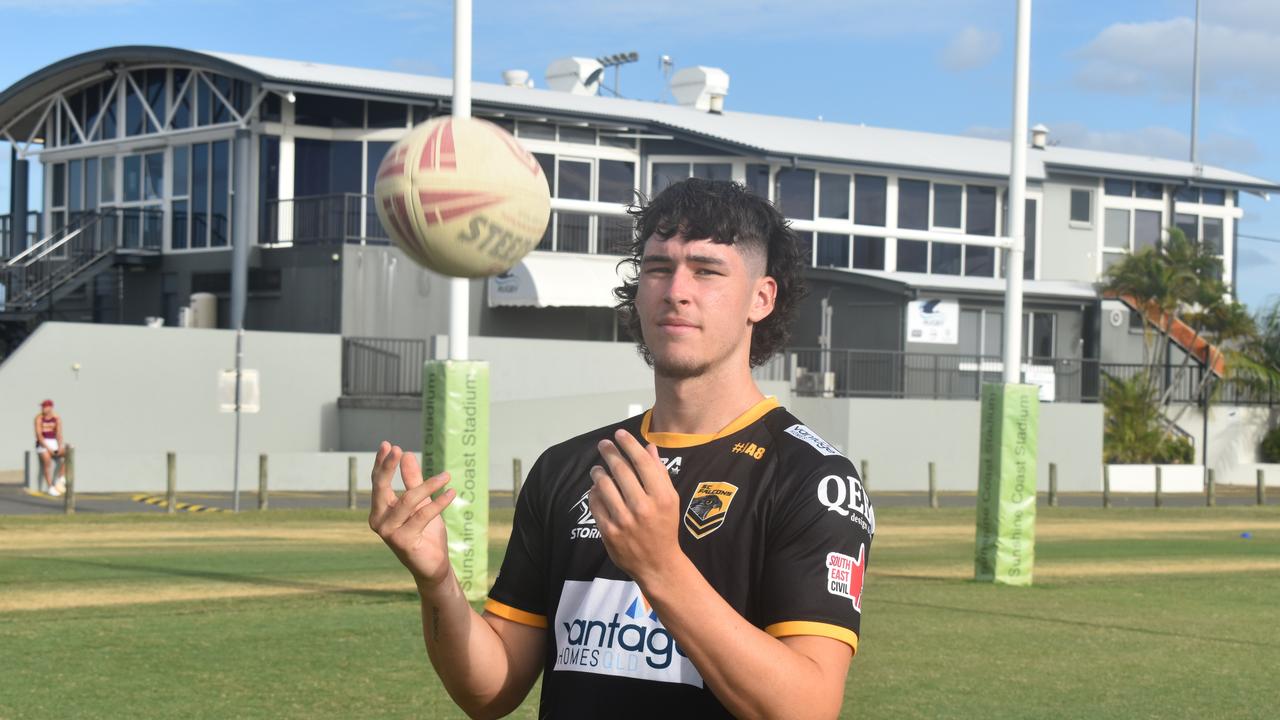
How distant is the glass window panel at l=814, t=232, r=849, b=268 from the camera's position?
4381 centimetres

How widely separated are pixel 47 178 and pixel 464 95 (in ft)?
114

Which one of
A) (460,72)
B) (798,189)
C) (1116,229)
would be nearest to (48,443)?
(460,72)

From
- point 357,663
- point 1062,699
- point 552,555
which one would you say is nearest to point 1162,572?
point 1062,699

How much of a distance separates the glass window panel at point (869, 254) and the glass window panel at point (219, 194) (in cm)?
1710

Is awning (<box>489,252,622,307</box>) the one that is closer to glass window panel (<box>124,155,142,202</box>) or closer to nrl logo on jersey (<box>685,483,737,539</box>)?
glass window panel (<box>124,155,142,202</box>)

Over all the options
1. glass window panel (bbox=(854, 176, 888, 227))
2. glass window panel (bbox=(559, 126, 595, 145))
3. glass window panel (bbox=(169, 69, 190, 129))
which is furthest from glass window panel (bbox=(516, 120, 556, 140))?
glass window panel (bbox=(854, 176, 888, 227))

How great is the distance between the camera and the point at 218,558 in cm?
1814

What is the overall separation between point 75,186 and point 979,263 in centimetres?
2554

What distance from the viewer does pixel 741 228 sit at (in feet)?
11.7

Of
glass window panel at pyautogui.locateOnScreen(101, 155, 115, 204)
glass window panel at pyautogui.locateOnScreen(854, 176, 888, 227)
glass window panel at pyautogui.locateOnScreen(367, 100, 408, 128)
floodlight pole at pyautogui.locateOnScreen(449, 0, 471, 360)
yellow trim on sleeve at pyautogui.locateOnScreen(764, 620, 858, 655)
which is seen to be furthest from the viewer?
glass window panel at pyautogui.locateOnScreen(854, 176, 888, 227)

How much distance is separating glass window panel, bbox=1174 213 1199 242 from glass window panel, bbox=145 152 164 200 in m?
30.2

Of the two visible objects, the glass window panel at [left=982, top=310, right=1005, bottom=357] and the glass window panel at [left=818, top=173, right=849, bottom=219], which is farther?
the glass window panel at [left=818, top=173, right=849, bottom=219]

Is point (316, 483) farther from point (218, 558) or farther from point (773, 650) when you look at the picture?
point (773, 650)

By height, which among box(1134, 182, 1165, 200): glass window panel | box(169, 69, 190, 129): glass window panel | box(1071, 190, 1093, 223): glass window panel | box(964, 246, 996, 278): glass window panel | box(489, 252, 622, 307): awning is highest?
box(169, 69, 190, 129): glass window panel
